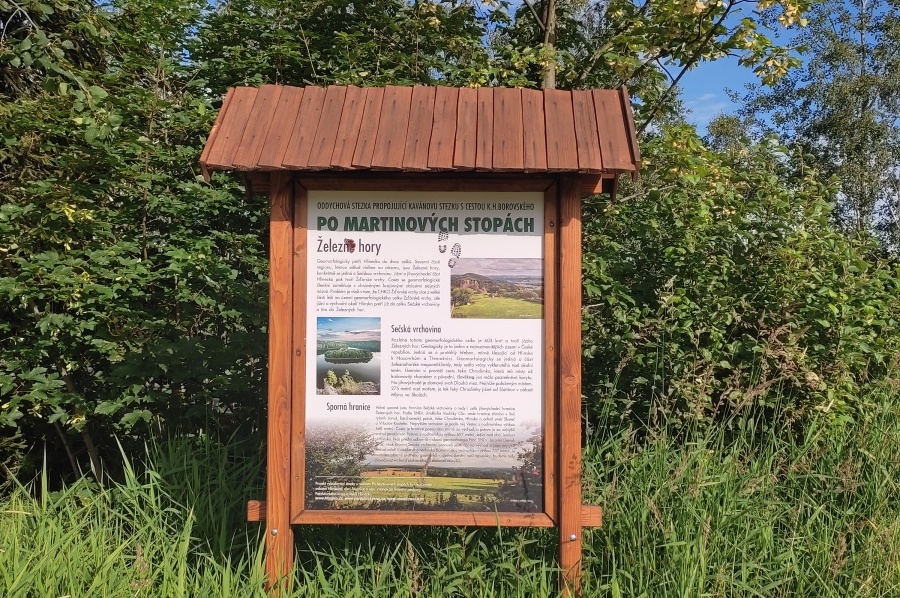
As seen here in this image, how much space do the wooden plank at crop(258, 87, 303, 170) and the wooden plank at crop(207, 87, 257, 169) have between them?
0.12m

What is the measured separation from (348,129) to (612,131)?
1115 millimetres

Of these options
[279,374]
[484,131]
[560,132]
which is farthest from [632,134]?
[279,374]

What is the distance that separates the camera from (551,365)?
273 centimetres

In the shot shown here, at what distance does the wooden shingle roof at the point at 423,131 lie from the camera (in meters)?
2.63

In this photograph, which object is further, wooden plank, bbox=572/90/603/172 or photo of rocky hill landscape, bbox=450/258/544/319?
photo of rocky hill landscape, bbox=450/258/544/319

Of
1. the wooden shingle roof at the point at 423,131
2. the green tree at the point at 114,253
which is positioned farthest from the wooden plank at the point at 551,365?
the green tree at the point at 114,253

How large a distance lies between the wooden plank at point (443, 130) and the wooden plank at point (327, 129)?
0.41 meters

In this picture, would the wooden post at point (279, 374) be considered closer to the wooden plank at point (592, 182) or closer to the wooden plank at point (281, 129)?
the wooden plank at point (281, 129)

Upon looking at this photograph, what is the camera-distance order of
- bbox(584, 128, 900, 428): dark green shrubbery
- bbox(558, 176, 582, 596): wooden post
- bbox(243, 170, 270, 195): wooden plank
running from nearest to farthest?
bbox(558, 176, 582, 596): wooden post < bbox(243, 170, 270, 195): wooden plank < bbox(584, 128, 900, 428): dark green shrubbery

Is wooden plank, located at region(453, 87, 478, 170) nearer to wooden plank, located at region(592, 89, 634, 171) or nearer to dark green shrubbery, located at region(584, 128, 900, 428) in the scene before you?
wooden plank, located at region(592, 89, 634, 171)

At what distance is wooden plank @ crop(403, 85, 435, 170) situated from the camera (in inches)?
104

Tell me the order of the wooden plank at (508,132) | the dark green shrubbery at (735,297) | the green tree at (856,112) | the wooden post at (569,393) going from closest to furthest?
the wooden plank at (508,132) < the wooden post at (569,393) < the dark green shrubbery at (735,297) < the green tree at (856,112)

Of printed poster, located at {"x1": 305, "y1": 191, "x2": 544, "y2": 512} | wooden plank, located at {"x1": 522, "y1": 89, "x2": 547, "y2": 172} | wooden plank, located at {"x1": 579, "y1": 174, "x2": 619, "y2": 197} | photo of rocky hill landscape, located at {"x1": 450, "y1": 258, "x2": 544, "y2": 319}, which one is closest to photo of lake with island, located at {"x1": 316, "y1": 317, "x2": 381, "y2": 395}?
printed poster, located at {"x1": 305, "y1": 191, "x2": 544, "y2": 512}

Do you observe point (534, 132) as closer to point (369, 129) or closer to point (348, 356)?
point (369, 129)
